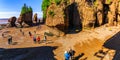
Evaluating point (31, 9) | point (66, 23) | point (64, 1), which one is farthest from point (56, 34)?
point (31, 9)

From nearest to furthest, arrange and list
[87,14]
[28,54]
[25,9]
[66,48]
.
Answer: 1. [28,54]
2. [66,48]
3. [87,14]
4. [25,9]

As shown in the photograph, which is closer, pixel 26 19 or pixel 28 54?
pixel 28 54

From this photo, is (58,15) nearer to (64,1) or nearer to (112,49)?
(64,1)

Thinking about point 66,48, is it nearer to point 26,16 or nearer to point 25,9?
point 26,16

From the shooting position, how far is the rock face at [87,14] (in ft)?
190

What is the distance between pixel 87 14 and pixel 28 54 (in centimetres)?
2260

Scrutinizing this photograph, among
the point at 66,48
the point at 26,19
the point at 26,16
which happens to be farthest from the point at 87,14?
the point at 26,19

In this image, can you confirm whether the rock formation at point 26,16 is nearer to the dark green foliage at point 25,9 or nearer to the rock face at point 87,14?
the dark green foliage at point 25,9

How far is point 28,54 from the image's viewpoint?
143 ft

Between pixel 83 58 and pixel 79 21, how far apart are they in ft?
97.8

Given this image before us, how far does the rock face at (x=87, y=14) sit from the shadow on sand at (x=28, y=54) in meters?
12.1

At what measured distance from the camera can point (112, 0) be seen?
2302 inches

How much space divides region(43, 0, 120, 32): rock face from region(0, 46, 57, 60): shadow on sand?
12.1 m

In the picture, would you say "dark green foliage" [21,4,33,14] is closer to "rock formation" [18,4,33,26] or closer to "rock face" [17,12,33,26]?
"rock formation" [18,4,33,26]
